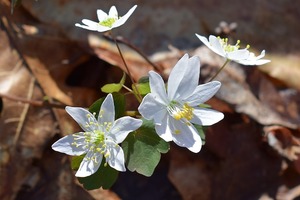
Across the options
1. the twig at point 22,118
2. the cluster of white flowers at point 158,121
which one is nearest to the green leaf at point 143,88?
the cluster of white flowers at point 158,121

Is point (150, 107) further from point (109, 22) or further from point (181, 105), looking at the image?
point (109, 22)

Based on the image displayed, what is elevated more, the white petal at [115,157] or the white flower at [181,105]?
the white flower at [181,105]

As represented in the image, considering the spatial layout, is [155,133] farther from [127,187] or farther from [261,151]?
[261,151]

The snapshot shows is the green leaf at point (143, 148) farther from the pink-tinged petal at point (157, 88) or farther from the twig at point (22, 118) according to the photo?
the twig at point (22, 118)

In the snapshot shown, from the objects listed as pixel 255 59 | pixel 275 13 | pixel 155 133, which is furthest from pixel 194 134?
pixel 275 13

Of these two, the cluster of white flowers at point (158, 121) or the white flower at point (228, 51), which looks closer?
the cluster of white flowers at point (158, 121)

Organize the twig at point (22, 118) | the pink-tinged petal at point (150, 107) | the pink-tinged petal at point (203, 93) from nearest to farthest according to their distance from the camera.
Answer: the pink-tinged petal at point (150, 107) → the pink-tinged petal at point (203, 93) → the twig at point (22, 118)

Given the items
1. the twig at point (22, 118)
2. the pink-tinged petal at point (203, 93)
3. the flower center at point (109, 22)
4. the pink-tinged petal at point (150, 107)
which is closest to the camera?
the pink-tinged petal at point (150, 107)

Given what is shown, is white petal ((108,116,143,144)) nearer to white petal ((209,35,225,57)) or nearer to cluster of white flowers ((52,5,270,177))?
cluster of white flowers ((52,5,270,177))
